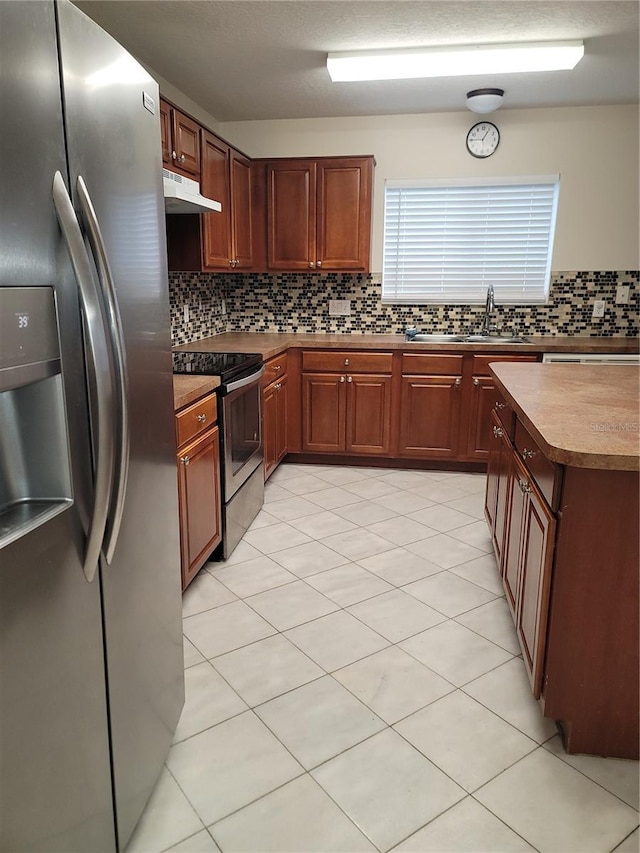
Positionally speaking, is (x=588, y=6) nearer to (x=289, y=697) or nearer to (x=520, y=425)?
(x=520, y=425)

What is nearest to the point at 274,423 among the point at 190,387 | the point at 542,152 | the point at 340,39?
the point at 190,387

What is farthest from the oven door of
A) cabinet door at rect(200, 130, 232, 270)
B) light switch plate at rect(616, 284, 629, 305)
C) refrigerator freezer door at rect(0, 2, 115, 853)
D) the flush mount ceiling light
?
light switch plate at rect(616, 284, 629, 305)

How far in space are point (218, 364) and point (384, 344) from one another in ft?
4.96

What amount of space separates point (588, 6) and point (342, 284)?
2.37 metres

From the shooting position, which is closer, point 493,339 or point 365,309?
point 493,339

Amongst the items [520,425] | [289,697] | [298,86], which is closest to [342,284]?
[298,86]

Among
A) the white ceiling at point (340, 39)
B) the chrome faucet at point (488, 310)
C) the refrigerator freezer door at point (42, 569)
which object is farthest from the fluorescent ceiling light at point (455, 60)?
the refrigerator freezer door at point (42, 569)

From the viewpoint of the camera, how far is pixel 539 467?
1837 millimetres

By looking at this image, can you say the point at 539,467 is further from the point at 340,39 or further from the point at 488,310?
the point at 488,310

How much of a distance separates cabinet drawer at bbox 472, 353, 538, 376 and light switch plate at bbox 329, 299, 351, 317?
1143 millimetres

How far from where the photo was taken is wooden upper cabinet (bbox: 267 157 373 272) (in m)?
4.20

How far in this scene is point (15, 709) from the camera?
0.92 m

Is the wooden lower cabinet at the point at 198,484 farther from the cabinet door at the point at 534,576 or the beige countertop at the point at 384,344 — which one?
the cabinet door at the point at 534,576

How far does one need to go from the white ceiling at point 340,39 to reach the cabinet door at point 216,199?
0.39 metres
